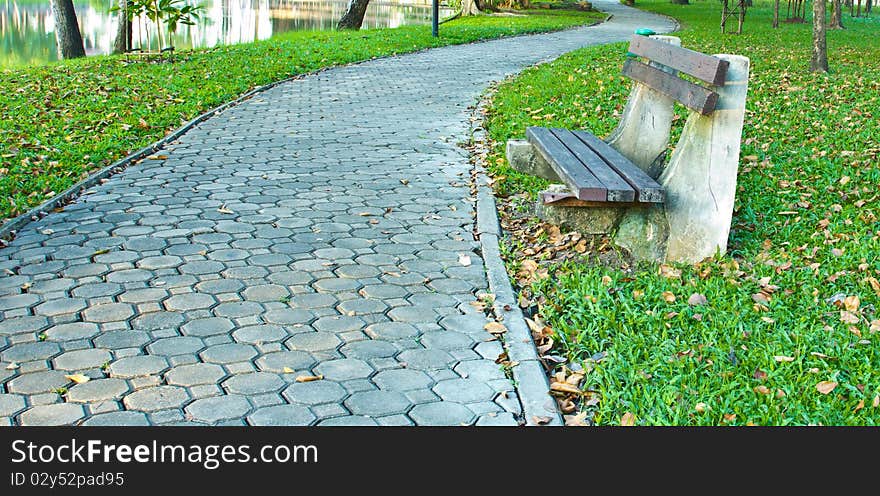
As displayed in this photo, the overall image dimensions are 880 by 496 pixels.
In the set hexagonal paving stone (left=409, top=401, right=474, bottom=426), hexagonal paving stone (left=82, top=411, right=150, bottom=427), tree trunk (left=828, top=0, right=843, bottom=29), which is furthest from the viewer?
tree trunk (left=828, top=0, right=843, bottom=29)

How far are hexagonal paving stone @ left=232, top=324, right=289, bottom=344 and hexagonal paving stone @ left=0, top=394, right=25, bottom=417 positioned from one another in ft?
3.45

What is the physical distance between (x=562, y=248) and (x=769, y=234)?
4.62 feet

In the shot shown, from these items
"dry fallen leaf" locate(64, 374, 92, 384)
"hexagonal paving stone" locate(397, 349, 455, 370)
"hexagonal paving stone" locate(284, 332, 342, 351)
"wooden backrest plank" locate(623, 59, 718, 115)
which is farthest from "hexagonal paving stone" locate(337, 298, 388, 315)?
"wooden backrest plank" locate(623, 59, 718, 115)

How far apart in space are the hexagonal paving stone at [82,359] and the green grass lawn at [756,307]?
86.7 inches

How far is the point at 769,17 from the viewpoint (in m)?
33.9

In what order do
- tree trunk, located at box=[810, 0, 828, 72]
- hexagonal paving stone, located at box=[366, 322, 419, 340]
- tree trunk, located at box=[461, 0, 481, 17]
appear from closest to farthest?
hexagonal paving stone, located at box=[366, 322, 419, 340] < tree trunk, located at box=[810, 0, 828, 72] < tree trunk, located at box=[461, 0, 481, 17]

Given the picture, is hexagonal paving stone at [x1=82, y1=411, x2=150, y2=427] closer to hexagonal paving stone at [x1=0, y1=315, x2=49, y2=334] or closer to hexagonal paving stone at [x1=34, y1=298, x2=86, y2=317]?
hexagonal paving stone at [x1=0, y1=315, x2=49, y2=334]

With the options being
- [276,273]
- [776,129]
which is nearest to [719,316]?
[276,273]

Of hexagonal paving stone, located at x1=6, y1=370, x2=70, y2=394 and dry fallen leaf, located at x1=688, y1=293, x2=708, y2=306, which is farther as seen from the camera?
dry fallen leaf, located at x1=688, y1=293, x2=708, y2=306

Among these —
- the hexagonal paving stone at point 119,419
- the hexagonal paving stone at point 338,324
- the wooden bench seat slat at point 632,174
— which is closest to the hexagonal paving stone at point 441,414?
the hexagonal paving stone at point 338,324

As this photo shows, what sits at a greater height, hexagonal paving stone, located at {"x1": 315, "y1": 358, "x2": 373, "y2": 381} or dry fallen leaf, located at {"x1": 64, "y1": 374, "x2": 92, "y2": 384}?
dry fallen leaf, located at {"x1": 64, "y1": 374, "x2": 92, "y2": 384}

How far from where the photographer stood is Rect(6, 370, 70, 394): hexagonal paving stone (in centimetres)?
397

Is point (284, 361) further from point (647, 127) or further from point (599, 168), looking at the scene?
point (647, 127)

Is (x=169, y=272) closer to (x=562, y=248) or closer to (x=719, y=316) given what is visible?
(x=562, y=248)
